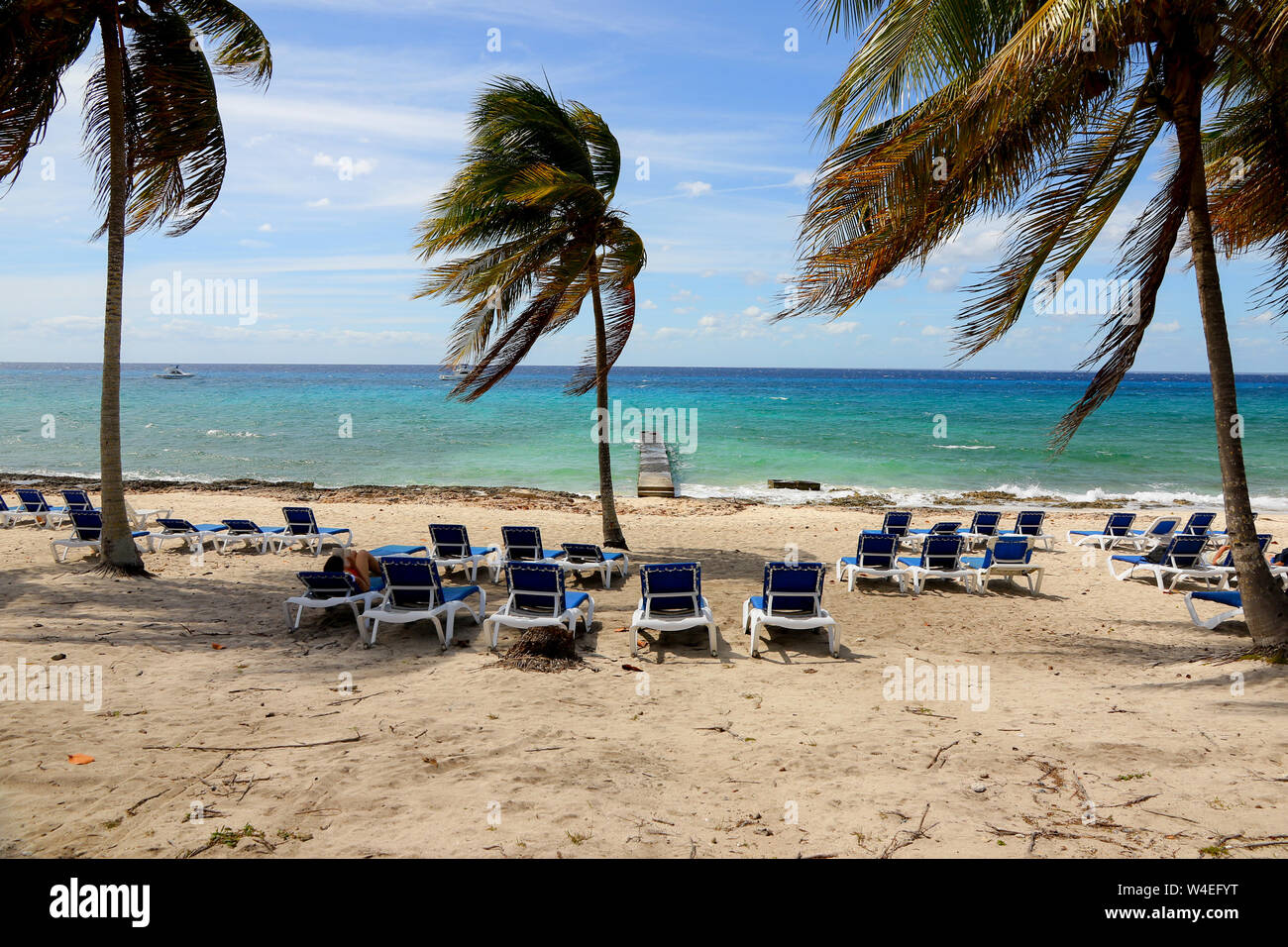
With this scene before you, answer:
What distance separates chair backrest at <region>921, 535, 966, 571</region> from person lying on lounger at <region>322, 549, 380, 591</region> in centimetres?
738

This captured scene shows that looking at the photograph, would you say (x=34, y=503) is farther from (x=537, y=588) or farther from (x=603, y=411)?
(x=537, y=588)

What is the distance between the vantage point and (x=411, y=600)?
768 cm

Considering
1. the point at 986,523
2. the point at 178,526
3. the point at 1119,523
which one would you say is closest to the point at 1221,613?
the point at 1119,523

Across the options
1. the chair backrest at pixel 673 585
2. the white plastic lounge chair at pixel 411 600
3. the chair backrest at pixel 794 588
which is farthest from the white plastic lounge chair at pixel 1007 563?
the white plastic lounge chair at pixel 411 600

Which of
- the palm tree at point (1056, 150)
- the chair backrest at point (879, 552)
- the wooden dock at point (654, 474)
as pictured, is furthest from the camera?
the wooden dock at point (654, 474)

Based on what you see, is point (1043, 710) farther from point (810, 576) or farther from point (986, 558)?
point (986, 558)

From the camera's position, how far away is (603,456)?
507 inches

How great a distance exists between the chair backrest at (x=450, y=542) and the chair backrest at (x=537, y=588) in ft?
10.8

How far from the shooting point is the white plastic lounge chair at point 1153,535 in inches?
501

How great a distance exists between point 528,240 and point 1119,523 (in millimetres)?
11463

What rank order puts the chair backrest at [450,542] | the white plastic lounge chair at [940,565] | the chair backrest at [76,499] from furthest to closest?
the chair backrest at [76,499] → the chair backrest at [450,542] → the white plastic lounge chair at [940,565]

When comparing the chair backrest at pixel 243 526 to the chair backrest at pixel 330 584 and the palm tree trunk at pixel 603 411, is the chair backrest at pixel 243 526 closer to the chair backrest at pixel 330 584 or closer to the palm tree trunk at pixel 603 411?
the chair backrest at pixel 330 584

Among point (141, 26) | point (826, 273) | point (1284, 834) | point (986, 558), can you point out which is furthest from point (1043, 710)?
point (141, 26)

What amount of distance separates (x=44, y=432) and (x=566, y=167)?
42.1 metres
